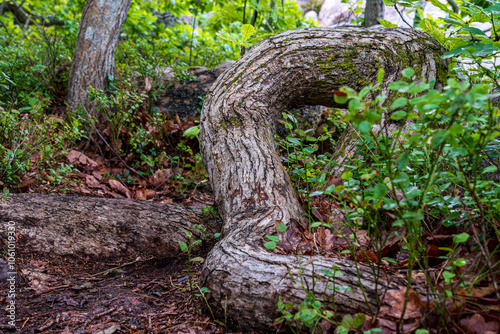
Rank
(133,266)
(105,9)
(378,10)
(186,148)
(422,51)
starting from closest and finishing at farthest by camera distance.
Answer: (133,266)
(422,51)
(186,148)
(105,9)
(378,10)

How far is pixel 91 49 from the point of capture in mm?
4367

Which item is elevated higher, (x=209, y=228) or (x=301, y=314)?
(x=301, y=314)

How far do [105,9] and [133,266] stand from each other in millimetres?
3684

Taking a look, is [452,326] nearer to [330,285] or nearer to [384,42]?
[330,285]

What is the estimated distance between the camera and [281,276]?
1485 mm

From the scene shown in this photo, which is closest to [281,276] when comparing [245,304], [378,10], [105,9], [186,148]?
[245,304]

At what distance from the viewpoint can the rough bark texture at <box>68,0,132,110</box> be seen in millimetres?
4352

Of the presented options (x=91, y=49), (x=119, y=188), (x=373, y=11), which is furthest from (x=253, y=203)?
(x=373, y=11)

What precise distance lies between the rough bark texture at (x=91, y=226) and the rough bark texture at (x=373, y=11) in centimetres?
417

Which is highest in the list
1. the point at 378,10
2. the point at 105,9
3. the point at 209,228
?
the point at 378,10

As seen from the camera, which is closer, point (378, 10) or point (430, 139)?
point (430, 139)

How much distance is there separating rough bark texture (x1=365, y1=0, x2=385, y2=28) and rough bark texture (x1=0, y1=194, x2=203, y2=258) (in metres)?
4.17

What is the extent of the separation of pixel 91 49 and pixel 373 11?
13.5ft

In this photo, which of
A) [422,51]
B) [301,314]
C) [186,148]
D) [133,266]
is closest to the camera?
[301,314]
